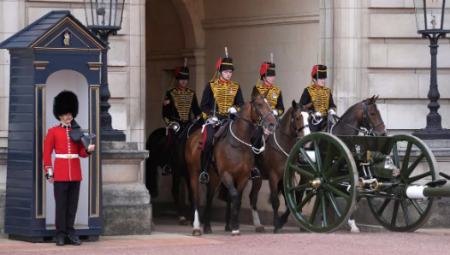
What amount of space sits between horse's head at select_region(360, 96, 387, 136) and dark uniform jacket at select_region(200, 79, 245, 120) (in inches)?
57.8

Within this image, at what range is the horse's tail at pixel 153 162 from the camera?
49.9 feet

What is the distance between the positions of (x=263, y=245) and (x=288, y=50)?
16.7ft

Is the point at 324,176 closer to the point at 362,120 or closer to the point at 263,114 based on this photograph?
the point at 263,114

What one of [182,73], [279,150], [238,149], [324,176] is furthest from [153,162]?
[324,176]

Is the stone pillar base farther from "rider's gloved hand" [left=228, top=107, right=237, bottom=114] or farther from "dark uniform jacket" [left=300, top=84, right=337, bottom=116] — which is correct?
"dark uniform jacket" [left=300, top=84, right=337, bottom=116]

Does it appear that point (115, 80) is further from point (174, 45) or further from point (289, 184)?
point (174, 45)

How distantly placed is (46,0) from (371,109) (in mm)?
3714

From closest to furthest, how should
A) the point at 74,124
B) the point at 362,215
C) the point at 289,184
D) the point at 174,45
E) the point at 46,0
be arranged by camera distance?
the point at 74,124, the point at 289,184, the point at 46,0, the point at 362,215, the point at 174,45

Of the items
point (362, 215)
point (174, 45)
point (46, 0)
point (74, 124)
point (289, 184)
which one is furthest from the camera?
point (174, 45)

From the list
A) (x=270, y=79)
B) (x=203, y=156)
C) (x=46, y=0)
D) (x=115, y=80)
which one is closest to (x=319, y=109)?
(x=270, y=79)

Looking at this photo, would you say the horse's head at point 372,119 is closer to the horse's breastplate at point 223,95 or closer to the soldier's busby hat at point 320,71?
the soldier's busby hat at point 320,71

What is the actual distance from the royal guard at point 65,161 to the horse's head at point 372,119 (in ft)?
11.6

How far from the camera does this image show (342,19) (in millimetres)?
13812

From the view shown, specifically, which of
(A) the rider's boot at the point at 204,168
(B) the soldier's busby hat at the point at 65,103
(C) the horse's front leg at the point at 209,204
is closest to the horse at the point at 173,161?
(C) the horse's front leg at the point at 209,204
